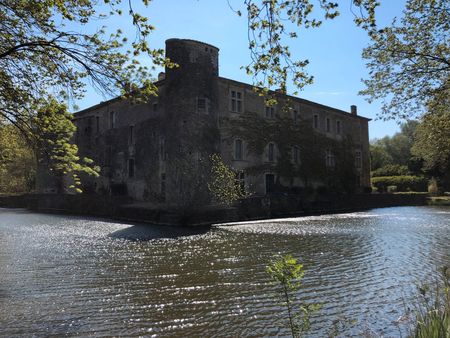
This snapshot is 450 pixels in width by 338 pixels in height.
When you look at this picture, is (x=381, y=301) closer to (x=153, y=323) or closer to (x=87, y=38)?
(x=153, y=323)

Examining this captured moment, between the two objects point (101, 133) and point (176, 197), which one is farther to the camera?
point (101, 133)

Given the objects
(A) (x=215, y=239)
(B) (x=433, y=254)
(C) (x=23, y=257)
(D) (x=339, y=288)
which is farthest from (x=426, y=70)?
(C) (x=23, y=257)

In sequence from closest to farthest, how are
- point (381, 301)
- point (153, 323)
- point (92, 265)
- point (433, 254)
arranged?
point (153, 323)
point (381, 301)
point (92, 265)
point (433, 254)

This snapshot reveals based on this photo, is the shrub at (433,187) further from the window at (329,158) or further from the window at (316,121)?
the window at (316,121)

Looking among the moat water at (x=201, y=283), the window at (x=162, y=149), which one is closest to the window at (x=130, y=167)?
the window at (x=162, y=149)

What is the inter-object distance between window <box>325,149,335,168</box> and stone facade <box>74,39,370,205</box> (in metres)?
0.10

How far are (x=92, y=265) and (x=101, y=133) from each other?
27.2 m

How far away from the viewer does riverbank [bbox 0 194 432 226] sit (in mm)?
21766

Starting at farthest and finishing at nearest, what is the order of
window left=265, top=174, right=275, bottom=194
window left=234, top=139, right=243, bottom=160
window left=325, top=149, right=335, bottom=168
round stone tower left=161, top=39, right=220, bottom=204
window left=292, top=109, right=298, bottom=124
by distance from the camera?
window left=325, top=149, right=335, bottom=168
window left=292, top=109, right=298, bottom=124
window left=265, top=174, right=275, bottom=194
window left=234, top=139, right=243, bottom=160
round stone tower left=161, top=39, right=220, bottom=204

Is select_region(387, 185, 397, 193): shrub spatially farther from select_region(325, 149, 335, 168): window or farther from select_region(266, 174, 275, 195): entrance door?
select_region(266, 174, 275, 195): entrance door

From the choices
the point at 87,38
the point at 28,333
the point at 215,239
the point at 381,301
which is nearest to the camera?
the point at 28,333

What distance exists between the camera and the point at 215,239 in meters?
15.4

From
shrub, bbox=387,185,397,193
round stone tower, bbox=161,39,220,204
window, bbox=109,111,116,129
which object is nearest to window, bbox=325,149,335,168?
shrub, bbox=387,185,397,193

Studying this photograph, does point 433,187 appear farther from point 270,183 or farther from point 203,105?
point 203,105
